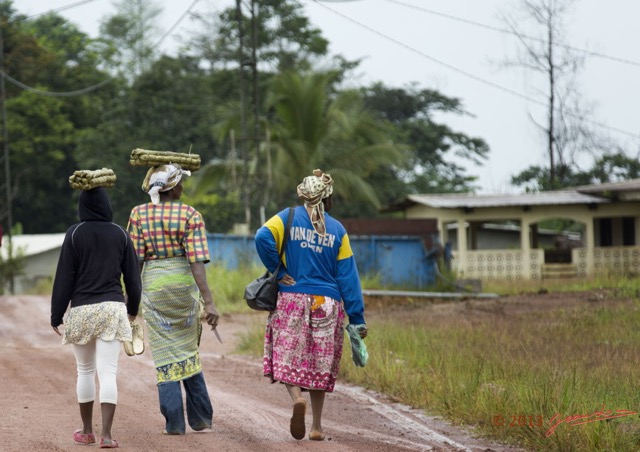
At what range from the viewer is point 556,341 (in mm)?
14305

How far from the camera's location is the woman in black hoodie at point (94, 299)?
755cm

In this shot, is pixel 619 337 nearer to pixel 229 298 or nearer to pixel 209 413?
pixel 209 413

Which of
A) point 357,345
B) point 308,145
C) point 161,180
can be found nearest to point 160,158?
point 161,180

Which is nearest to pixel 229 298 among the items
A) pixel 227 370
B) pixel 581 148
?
pixel 227 370

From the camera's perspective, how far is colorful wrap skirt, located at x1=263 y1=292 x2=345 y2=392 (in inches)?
329

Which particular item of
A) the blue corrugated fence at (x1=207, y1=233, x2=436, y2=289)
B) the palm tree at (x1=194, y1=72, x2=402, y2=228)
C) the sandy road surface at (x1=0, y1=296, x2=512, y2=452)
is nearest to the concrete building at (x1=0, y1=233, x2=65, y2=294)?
the palm tree at (x1=194, y1=72, x2=402, y2=228)

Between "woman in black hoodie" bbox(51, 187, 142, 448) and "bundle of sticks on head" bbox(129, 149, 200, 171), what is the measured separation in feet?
1.85

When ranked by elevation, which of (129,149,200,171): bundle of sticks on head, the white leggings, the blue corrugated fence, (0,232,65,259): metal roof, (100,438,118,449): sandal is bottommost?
(100,438,118,449): sandal

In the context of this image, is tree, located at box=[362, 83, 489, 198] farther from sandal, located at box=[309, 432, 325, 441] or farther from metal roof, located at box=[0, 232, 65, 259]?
sandal, located at box=[309, 432, 325, 441]

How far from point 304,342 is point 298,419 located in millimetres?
635

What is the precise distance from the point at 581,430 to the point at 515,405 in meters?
1.29

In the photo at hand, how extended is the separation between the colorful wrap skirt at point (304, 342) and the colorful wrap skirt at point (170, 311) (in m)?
0.62

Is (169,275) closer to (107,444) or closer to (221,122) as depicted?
(107,444)

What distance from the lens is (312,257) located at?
8391 mm
